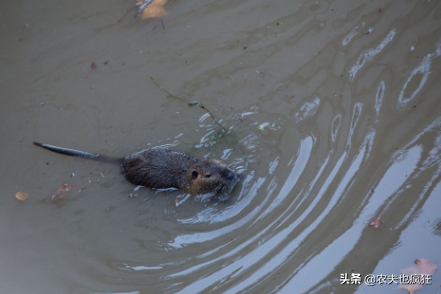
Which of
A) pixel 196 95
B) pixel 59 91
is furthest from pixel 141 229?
pixel 59 91

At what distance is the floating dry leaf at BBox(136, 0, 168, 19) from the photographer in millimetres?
5141

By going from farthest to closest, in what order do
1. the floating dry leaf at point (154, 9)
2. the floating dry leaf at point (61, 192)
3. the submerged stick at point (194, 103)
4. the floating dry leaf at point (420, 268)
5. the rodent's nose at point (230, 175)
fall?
the floating dry leaf at point (154, 9) < the submerged stick at point (194, 103) < the floating dry leaf at point (61, 192) < the rodent's nose at point (230, 175) < the floating dry leaf at point (420, 268)

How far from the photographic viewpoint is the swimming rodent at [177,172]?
12.6 feet

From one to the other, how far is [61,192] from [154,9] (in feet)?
7.97

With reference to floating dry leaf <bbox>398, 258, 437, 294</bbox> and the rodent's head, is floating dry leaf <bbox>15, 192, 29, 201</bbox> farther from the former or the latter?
floating dry leaf <bbox>398, 258, 437, 294</bbox>

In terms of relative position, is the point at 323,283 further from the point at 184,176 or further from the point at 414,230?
the point at 184,176

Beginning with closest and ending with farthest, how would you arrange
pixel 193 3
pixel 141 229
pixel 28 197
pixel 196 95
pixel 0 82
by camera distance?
pixel 141 229
pixel 28 197
pixel 196 95
pixel 0 82
pixel 193 3

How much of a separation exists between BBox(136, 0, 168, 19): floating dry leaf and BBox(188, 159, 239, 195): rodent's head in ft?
7.08

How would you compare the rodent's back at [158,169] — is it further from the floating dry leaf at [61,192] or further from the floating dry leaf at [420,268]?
the floating dry leaf at [420,268]

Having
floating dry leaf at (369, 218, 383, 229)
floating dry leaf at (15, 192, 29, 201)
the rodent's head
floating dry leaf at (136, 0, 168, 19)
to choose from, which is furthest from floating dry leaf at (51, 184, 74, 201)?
floating dry leaf at (369, 218, 383, 229)

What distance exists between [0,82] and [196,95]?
2213mm

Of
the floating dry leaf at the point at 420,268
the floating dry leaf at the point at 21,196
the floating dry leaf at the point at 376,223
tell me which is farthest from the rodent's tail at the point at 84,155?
the floating dry leaf at the point at 420,268

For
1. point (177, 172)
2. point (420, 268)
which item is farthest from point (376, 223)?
point (177, 172)

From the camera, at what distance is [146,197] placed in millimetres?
4020
